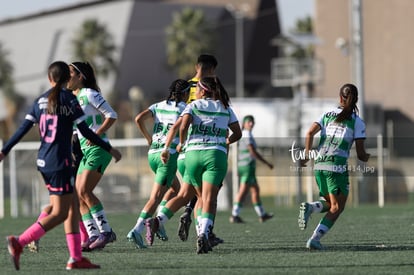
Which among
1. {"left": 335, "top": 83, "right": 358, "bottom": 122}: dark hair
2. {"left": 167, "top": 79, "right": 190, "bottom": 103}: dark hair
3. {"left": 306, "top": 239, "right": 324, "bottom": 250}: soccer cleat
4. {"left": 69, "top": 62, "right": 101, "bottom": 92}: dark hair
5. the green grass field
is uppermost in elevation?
{"left": 69, "top": 62, "right": 101, "bottom": 92}: dark hair

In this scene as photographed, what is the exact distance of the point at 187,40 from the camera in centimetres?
9881

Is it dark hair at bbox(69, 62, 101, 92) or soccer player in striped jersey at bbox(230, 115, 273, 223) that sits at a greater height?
dark hair at bbox(69, 62, 101, 92)

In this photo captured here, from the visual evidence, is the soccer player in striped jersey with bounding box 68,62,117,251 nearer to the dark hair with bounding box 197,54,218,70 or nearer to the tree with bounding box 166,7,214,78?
the dark hair with bounding box 197,54,218,70

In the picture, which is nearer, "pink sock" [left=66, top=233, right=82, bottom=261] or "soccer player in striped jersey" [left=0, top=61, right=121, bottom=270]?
"soccer player in striped jersey" [left=0, top=61, right=121, bottom=270]

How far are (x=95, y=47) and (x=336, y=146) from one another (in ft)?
285

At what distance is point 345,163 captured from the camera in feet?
46.2

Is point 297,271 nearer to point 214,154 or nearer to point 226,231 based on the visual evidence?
point 214,154

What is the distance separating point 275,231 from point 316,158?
4.39m

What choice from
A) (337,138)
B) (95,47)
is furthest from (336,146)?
(95,47)

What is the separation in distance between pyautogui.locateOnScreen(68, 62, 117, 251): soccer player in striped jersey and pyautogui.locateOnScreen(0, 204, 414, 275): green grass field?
24cm

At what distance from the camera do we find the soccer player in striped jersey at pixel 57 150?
1162cm

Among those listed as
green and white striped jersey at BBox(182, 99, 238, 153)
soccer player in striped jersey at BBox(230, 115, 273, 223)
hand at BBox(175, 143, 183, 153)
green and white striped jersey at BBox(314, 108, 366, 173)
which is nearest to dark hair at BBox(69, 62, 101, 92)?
hand at BBox(175, 143, 183, 153)

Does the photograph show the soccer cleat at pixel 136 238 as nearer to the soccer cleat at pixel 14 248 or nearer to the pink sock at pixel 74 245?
the pink sock at pixel 74 245

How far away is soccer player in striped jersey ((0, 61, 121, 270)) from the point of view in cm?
1162
